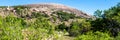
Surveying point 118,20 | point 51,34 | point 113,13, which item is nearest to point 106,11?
point 113,13

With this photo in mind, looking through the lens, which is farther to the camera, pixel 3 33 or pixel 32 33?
pixel 32 33

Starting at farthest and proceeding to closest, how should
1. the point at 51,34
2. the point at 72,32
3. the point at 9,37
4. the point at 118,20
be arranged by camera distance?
the point at 72,32
the point at 118,20
the point at 51,34
the point at 9,37

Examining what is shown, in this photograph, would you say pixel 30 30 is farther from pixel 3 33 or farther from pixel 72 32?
pixel 72 32

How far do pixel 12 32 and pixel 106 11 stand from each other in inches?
3218

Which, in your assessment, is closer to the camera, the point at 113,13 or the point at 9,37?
the point at 9,37

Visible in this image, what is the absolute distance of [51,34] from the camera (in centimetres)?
3672

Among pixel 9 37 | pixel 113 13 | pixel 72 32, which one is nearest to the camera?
pixel 9 37

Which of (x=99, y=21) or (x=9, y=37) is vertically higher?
(x=9, y=37)

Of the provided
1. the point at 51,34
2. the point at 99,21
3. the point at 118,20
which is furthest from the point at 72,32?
the point at 51,34

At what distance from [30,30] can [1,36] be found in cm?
407

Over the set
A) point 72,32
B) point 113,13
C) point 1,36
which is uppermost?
point 1,36

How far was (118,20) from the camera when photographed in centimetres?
10031

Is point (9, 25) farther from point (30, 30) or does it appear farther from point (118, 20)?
point (118, 20)

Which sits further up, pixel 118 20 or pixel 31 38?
pixel 31 38
